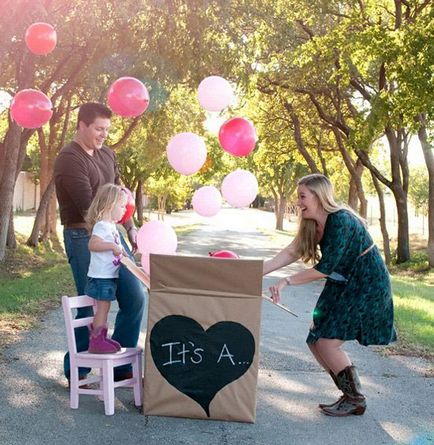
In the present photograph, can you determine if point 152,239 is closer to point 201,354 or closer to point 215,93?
point 201,354

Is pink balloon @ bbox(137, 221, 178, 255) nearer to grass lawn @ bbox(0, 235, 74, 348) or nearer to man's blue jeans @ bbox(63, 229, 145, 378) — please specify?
man's blue jeans @ bbox(63, 229, 145, 378)

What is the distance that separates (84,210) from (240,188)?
2.12m

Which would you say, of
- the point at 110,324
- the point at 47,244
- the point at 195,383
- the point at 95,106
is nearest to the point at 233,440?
the point at 195,383

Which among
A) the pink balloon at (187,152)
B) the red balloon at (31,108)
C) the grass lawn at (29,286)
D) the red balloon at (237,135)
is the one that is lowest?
the grass lawn at (29,286)

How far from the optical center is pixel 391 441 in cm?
430

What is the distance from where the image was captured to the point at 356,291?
4.71 m

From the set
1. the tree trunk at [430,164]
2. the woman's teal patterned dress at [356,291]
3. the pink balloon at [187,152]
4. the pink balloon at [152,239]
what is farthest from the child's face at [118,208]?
the tree trunk at [430,164]

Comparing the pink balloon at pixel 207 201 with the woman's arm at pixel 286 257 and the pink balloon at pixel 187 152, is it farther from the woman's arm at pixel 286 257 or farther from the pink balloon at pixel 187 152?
the woman's arm at pixel 286 257

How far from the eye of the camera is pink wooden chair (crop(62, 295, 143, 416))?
4637mm

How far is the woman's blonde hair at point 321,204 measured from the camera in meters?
4.75

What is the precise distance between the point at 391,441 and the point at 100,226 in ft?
7.55

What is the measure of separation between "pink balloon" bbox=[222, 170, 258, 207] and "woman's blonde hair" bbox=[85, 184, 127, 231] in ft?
6.85

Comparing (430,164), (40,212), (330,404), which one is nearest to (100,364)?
(330,404)

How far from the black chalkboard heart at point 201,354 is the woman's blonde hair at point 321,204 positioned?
2.50 feet
